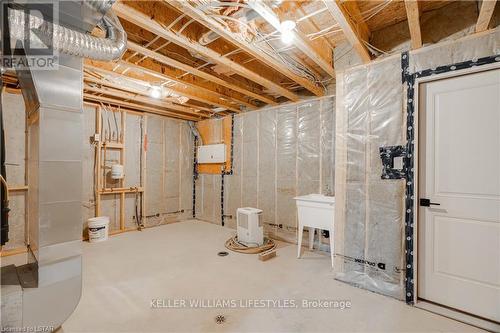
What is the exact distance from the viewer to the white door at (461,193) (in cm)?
198

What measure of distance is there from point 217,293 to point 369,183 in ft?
6.15

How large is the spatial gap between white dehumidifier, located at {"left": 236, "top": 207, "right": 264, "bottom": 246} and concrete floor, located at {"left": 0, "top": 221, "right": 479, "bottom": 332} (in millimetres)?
348

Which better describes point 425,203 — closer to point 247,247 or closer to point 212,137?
point 247,247

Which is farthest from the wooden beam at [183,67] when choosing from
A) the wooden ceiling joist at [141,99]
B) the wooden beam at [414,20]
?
the wooden beam at [414,20]

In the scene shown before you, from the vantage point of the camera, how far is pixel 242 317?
6.76 feet

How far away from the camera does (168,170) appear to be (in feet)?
17.9

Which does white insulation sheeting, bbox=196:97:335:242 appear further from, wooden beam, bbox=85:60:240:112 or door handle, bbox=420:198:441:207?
door handle, bbox=420:198:441:207

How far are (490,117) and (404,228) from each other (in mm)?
1132

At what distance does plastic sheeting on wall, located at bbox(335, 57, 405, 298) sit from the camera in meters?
2.38

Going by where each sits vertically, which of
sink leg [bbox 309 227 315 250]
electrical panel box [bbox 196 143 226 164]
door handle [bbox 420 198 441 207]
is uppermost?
electrical panel box [bbox 196 143 226 164]

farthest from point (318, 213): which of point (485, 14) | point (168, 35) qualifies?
point (168, 35)

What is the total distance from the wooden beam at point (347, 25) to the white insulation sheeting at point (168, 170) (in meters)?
4.15

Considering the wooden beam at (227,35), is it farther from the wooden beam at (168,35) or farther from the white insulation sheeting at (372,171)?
the white insulation sheeting at (372,171)

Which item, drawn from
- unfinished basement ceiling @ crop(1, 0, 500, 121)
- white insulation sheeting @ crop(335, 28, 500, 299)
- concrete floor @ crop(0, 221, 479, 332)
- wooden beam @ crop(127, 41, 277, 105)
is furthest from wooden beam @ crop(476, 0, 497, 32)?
wooden beam @ crop(127, 41, 277, 105)
